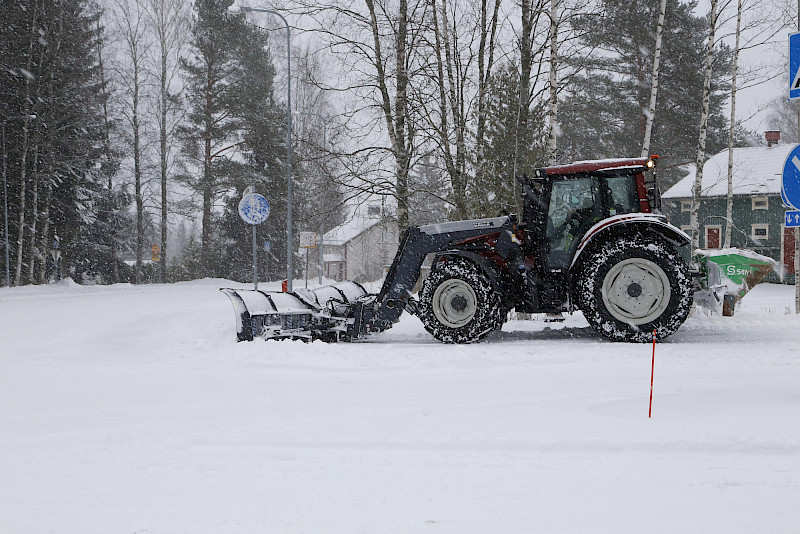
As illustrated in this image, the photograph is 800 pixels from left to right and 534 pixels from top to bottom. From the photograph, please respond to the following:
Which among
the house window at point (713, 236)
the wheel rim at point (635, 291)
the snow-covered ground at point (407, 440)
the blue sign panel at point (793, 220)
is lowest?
the snow-covered ground at point (407, 440)

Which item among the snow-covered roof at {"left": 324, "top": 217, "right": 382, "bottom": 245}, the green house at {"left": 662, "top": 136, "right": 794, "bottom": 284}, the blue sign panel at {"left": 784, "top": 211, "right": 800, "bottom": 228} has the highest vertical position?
the green house at {"left": 662, "top": 136, "right": 794, "bottom": 284}

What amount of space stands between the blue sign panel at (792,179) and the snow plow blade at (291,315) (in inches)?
207

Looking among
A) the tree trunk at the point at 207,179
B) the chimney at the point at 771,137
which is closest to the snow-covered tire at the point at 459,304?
the tree trunk at the point at 207,179

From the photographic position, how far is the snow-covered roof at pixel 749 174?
3684 cm

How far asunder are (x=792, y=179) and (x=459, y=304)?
160 inches

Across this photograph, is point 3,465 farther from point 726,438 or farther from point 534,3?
point 534,3

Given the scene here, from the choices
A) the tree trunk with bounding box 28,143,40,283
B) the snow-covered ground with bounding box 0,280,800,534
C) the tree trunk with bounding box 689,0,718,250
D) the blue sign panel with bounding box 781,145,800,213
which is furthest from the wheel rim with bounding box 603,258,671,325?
the tree trunk with bounding box 28,143,40,283

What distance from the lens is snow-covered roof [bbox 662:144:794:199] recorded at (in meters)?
36.8

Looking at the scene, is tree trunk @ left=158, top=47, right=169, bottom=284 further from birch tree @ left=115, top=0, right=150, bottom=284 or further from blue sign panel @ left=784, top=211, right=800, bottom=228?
blue sign panel @ left=784, top=211, right=800, bottom=228

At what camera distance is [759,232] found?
3812 centimetres

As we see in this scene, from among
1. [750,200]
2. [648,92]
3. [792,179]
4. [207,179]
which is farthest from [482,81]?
[750,200]

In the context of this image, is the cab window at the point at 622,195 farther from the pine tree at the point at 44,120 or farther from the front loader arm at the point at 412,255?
the pine tree at the point at 44,120

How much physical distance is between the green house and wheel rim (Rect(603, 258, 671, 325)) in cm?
3061

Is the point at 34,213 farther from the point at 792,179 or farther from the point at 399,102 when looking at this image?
the point at 792,179
